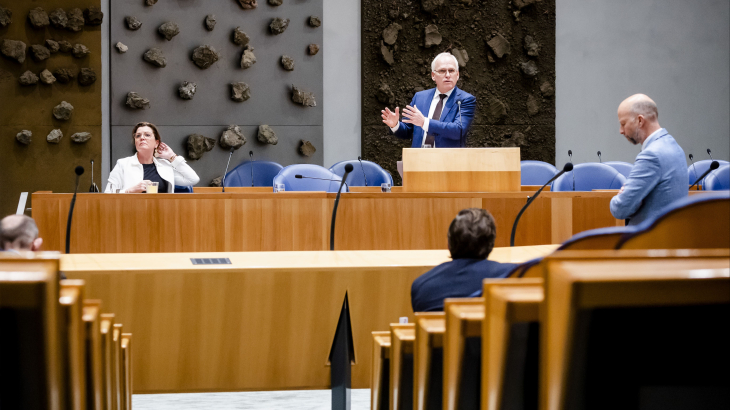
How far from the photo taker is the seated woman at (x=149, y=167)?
13.5 feet

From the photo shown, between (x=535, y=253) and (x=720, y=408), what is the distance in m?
1.79

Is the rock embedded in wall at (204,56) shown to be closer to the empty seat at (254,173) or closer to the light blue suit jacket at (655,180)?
the empty seat at (254,173)

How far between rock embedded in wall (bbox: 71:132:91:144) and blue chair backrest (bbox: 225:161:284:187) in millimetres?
1858

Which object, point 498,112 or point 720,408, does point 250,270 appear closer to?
point 720,408

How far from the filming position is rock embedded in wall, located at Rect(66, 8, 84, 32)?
6.32 metres

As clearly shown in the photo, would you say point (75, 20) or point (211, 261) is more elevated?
point (75, 20)

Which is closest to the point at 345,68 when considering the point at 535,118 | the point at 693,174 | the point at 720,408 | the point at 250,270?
the point at 535,118

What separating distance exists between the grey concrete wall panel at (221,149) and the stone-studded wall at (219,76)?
10 mm

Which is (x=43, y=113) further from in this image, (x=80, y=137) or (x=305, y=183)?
(x=305, y=183)

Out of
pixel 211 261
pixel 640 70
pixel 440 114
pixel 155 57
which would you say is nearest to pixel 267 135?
pixel 155 57

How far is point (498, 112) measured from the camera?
23.3 feet

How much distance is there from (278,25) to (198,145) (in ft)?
4.83

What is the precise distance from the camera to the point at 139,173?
4.15 metres

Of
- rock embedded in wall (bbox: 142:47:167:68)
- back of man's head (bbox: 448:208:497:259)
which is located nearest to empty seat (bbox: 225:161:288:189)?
rock embedded in wall (bbox: 142:47:167:68)
